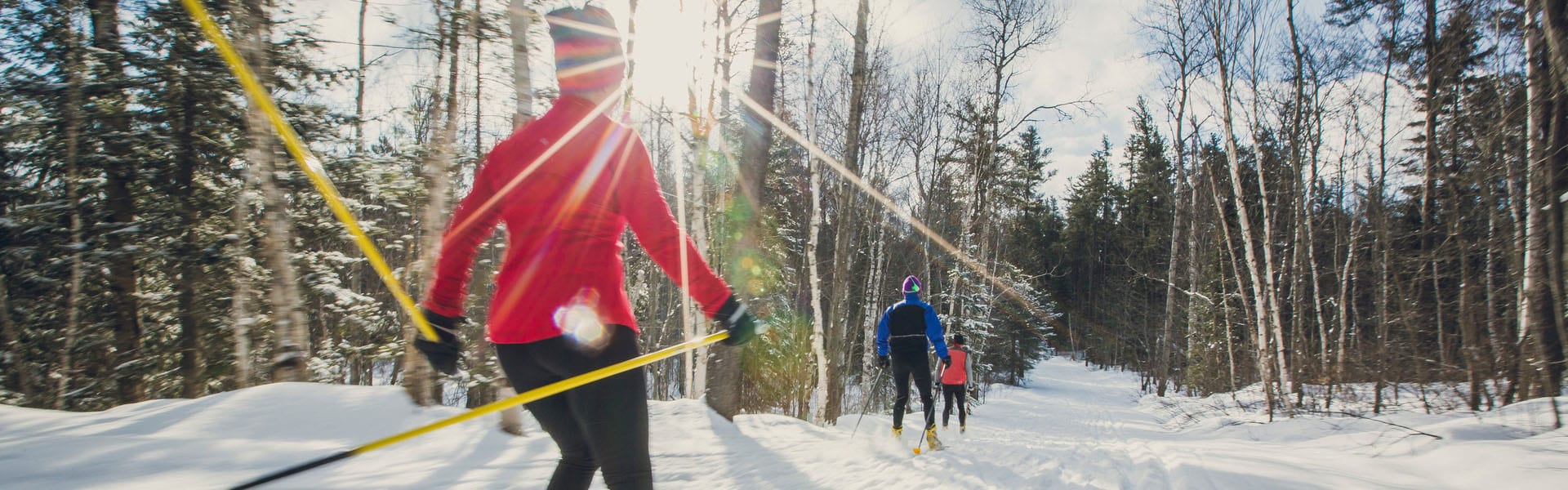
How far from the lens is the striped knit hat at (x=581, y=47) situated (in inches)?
69.9

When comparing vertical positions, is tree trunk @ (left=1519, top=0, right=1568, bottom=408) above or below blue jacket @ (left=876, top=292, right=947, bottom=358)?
above

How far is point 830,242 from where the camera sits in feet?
77.5

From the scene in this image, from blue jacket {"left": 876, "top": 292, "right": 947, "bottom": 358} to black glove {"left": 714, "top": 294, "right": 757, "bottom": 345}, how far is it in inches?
206

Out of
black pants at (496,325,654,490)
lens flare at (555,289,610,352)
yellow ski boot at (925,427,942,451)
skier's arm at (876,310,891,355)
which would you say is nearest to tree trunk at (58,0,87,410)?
skier's arm at (876,310,891,355)

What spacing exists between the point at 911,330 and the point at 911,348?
196 mm

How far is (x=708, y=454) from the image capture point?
4.93 metres

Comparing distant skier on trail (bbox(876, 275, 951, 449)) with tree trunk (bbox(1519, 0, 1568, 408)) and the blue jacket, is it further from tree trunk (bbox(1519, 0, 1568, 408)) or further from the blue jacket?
tree trunk (bbox(1519, 0, 1568, 408))

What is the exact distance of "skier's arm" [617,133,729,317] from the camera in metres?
1.76

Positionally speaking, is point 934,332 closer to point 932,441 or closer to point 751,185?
point 932,441

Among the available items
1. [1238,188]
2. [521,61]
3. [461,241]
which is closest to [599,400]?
[461,241]

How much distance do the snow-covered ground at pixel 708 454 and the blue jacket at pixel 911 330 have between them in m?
1.01

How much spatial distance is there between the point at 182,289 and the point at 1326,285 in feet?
97.1

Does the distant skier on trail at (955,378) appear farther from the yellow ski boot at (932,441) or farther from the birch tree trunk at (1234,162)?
the birch tree trunk at (1234,162)

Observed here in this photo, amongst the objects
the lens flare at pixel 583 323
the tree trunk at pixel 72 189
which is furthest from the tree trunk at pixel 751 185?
the tree trunk at pixel 72 189
